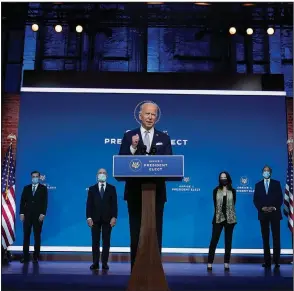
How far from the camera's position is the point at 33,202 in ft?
20.3

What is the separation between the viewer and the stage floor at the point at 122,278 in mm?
4000

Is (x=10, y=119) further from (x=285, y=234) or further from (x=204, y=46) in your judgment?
(x=285, y=234)

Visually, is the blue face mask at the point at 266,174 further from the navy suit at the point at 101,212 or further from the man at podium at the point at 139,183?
the man at podium at the point at 139,183

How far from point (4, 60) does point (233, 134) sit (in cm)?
395

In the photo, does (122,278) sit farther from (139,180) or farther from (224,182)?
(224,182)

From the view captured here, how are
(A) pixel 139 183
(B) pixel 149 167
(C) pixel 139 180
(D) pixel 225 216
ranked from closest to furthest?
(B) pixel 149 167
(C) pixel 139 180
(A) pixel 139 183
(D) pixel 225 216

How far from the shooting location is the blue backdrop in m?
6.46

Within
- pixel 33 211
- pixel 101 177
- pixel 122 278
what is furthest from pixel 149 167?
pixel 33 211

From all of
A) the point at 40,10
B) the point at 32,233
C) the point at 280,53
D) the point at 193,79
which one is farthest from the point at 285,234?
the point at 40,10

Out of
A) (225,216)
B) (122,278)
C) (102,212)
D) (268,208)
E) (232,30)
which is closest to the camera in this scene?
(122,278)

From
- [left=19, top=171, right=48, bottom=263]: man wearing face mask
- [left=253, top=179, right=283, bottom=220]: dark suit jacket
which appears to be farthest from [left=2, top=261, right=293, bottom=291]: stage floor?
[left=253, top=179, right=283, bottom=220]: dark suit jacket

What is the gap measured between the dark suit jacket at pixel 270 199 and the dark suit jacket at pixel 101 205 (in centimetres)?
209

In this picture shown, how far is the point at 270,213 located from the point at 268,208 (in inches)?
3.2

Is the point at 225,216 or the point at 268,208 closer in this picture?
the point at 225,216
